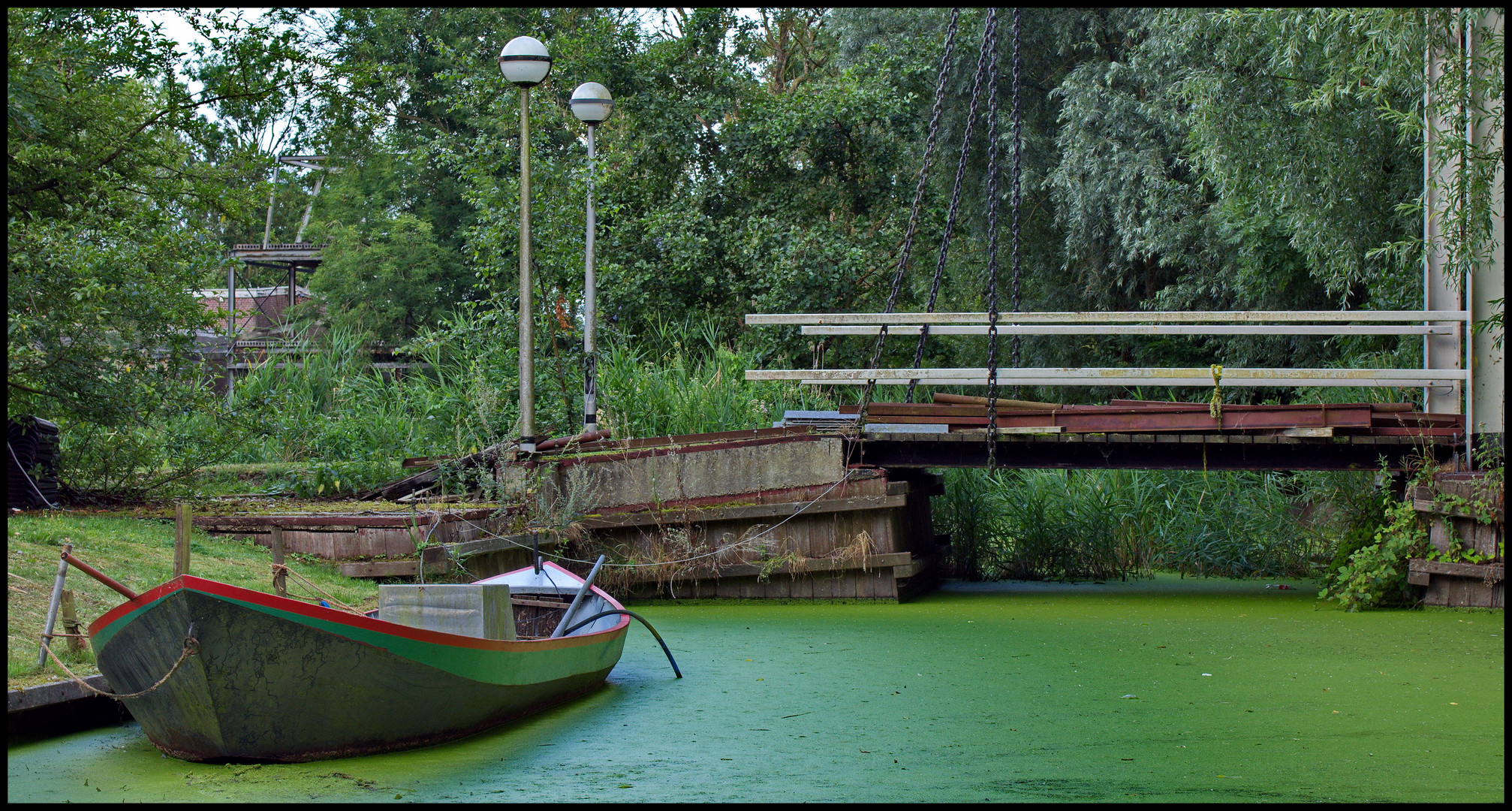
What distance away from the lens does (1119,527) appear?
1381 centimetres

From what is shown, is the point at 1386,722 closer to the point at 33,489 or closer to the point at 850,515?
the point at 850,515

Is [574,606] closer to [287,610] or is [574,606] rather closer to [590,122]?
[287,610]

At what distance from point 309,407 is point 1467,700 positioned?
1367cm

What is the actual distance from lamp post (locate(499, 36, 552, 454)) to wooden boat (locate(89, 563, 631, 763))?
5964mm

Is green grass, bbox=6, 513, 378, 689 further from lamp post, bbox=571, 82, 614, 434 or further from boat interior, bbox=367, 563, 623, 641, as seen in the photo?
lamp post, bbox=571, 82, 614, 434

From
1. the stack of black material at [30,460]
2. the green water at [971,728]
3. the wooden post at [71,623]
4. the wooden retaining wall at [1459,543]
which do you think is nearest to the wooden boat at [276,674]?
the green water at [971,728]

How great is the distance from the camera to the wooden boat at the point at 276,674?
18.0 ft

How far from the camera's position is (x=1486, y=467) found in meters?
10.3

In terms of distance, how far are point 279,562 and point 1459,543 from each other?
953 centimetres

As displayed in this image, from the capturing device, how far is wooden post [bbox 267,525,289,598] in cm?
721

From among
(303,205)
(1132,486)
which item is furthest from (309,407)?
(303,205)

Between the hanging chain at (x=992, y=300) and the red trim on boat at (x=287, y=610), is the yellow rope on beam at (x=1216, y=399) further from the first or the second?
the red trim on boat at (x=287, y=610)

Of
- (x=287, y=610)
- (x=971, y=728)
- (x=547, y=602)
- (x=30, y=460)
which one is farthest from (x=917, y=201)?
(x=30, y=460)

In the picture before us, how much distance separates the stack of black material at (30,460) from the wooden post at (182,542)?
17.2 feet
